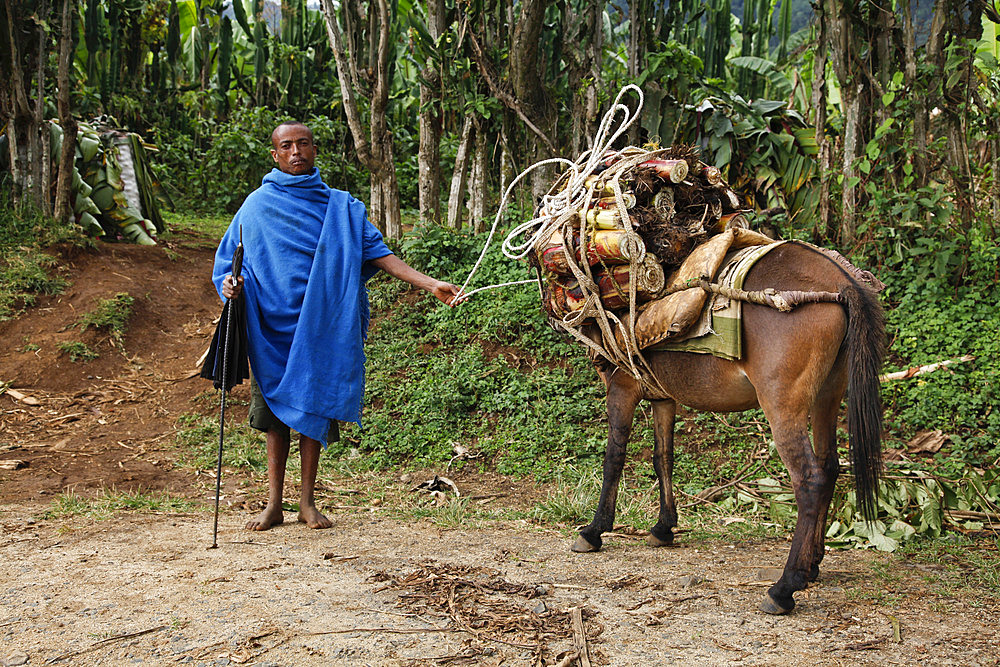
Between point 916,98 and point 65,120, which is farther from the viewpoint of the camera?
point 65,120

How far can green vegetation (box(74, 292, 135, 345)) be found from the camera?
7.93 metres

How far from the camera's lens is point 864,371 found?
3100 millimetres

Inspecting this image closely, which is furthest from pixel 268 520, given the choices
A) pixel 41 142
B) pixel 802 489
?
pixel 41 142

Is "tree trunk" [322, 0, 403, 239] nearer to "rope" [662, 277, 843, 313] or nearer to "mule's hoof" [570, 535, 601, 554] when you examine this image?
"mule's hoof" [570, 535, 601, 554]

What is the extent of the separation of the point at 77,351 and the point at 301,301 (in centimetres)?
434

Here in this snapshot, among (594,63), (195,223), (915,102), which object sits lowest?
(195,223)

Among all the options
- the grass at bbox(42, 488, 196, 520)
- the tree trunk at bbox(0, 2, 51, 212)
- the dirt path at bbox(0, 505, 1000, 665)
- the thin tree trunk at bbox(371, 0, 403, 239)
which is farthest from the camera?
the tree trunk at bbox(0, 2, 51, 212)

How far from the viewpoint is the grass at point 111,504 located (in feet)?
15.2

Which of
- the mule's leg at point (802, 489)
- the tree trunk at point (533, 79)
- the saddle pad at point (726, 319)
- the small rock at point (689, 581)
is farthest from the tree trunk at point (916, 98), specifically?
the small rock at point (689, 581)

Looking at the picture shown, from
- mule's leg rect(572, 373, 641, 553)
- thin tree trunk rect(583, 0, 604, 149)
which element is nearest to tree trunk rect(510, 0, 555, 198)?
thin tree trunk rect(583, 0, 604, 149)

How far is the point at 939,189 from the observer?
6.47 meters

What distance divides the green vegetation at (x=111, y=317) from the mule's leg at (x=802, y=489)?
6869mm

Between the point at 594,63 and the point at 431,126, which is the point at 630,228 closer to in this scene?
the point at 594,63

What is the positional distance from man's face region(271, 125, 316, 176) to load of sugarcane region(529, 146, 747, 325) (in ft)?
4.74
